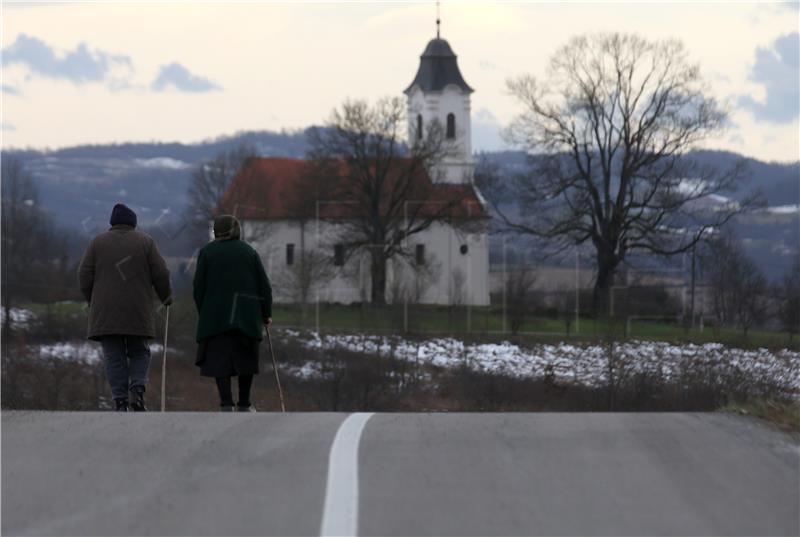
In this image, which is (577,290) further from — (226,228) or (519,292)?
(226,228)

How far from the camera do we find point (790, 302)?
33.7 m

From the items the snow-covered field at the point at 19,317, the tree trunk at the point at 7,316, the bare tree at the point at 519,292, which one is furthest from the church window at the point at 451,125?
the snow-covered field at the point at 19,317

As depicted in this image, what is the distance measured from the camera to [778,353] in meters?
23.5

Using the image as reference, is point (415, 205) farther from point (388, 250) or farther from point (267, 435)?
point (267, 435)

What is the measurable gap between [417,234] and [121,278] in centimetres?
9102

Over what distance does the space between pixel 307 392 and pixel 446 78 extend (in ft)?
259

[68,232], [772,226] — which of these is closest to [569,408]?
[772,226]

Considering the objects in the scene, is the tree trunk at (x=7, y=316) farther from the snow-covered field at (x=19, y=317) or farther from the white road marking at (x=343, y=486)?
the white road marking at (x=343, y=486)

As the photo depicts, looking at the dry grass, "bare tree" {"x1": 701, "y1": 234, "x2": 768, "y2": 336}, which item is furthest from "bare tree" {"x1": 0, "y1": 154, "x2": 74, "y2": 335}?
the dry grass

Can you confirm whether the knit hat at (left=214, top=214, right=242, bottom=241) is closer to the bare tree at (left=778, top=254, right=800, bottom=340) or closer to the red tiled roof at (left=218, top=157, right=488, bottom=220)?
the bare tree at (left=778, top=254, right=800, bottom=340)

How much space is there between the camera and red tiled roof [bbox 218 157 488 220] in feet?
308

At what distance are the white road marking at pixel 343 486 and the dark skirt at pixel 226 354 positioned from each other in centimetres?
343

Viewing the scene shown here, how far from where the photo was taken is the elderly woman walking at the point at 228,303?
13.0 metres

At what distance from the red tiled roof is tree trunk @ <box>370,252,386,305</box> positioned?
3.69 meters
